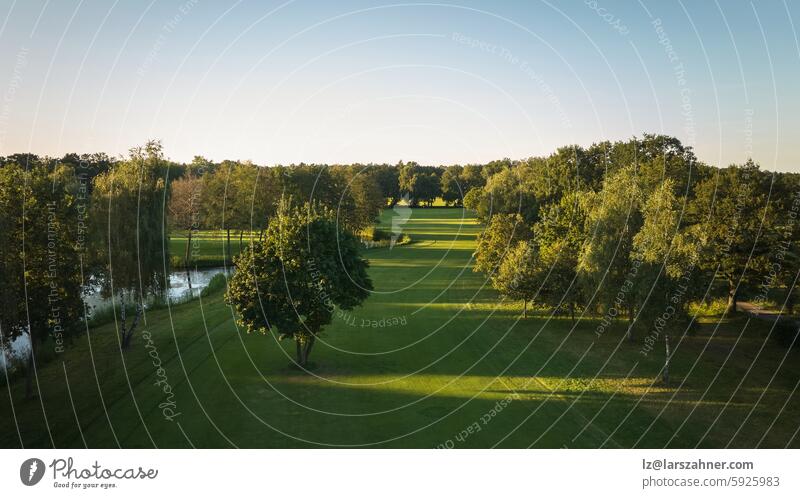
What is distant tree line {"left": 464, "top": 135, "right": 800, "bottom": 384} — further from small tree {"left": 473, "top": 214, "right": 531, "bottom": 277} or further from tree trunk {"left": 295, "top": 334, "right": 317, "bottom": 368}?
tree trunk {"left": 295, "top": 334, "right": 317, "bottom": 368}

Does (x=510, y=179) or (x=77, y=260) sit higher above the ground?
(x=510, y=179)

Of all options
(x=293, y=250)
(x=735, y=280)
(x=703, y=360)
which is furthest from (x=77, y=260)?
(x=735, y=280)

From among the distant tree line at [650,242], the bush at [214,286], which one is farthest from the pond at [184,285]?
the distant tree line at [650,242]

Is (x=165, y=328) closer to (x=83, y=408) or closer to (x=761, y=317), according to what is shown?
(x=83, y=408)

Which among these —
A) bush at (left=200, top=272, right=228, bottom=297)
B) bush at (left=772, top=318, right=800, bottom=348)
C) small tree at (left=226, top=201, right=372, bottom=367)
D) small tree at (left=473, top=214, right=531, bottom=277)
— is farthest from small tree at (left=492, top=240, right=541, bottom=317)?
bush at (left=200, top=272, right=228, bottom=297)

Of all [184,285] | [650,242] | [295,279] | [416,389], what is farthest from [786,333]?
[184,285]

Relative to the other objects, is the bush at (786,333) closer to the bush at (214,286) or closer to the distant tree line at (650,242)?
the distant tree line at (650,242)
